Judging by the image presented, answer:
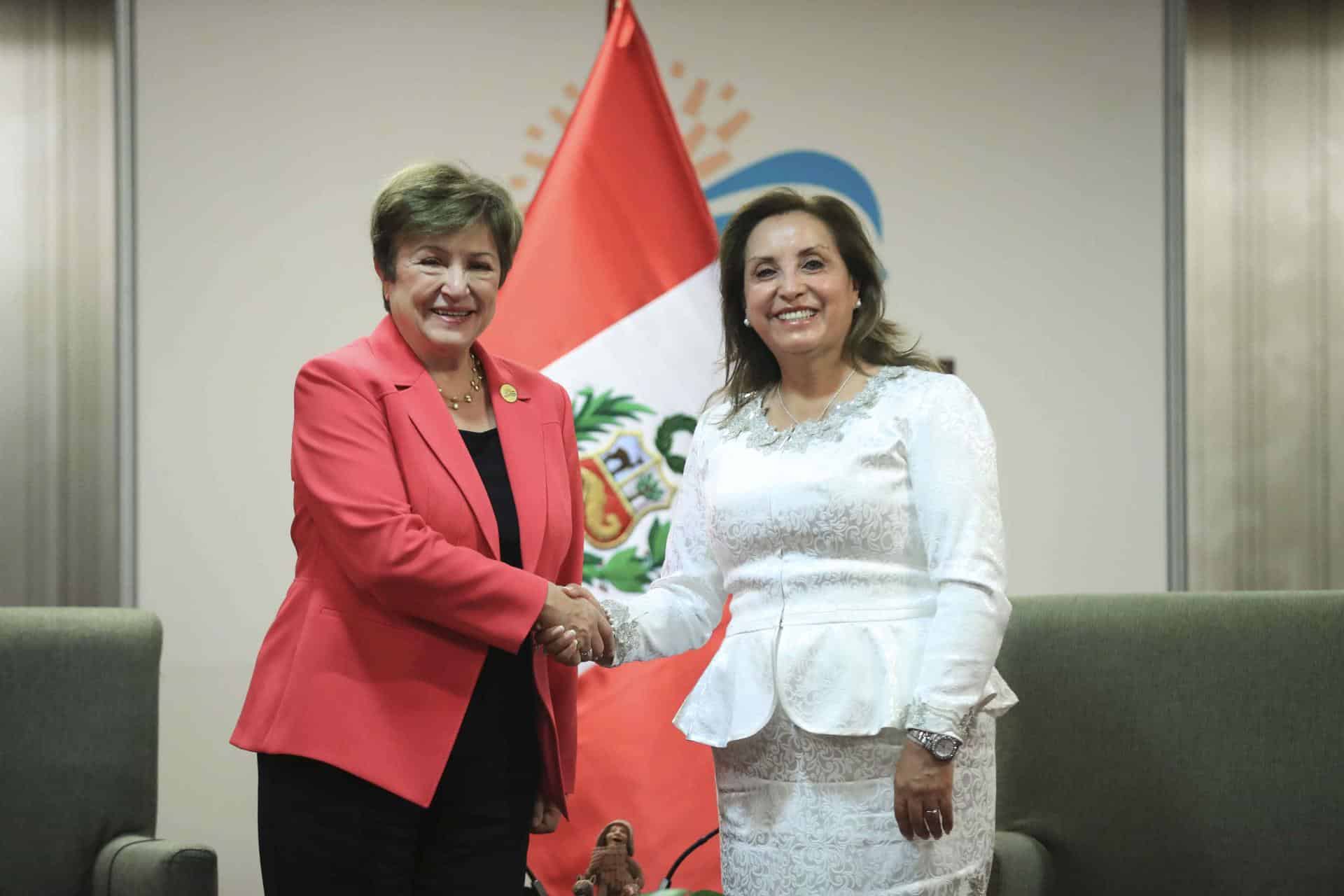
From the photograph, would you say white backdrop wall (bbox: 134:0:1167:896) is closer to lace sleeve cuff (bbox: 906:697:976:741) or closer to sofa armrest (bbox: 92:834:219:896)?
sofa armrest (bbox: 92:834:219:896)

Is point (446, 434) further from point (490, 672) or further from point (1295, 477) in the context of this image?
point (1295, 477)

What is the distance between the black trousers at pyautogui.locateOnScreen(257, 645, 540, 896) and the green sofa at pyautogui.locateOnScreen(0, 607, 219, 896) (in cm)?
79

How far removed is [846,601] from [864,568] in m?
0.05

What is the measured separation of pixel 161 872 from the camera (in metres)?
2.26

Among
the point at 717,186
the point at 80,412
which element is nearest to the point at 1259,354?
the point at 717,186

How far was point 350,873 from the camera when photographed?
5.47ft

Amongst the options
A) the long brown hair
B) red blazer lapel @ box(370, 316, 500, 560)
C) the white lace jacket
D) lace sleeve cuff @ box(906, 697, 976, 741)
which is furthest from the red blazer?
lace sleeve cuff @ box(906, 697, 976, 741)

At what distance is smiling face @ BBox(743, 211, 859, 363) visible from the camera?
74.4 inches

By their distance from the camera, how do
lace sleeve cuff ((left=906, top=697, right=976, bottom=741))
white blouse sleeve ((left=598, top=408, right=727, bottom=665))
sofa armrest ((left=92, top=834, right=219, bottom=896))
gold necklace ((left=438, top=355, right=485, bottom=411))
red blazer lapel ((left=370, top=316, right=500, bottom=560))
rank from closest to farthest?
lace sleeve cuff ((left=906, top=697, right=976, bottom=741)) → red blazer lapel ((left=370, top=316, right=500, bottom=560)) → gold necklace ((left=438, top=355, right=485, bottom=411)) → white blouse sleeve ((left=598, top=408, right=727, bottom=665)) → sofa armrest ((left=92, top=834, right=219, bottom=896))

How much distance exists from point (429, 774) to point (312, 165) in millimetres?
2086

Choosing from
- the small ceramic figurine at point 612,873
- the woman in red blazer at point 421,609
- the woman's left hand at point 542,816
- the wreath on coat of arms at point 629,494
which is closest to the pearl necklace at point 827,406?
the woman in red blazer at point 421,609

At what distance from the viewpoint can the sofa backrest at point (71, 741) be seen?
7.89ft

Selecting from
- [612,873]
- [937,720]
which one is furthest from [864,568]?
[612,873]

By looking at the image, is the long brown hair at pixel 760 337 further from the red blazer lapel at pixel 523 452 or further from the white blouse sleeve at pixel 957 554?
the red blazer lapel at pixel 523 452
